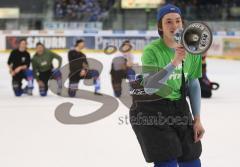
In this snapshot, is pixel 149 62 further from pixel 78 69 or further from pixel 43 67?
pixel 43 67

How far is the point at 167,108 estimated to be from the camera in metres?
Result: 3.14

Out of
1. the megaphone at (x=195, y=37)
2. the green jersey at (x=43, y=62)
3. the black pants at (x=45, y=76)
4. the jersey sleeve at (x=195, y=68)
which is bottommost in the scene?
the black pants at (x=45, y=76)

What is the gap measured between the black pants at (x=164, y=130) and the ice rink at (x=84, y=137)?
79.1 inches

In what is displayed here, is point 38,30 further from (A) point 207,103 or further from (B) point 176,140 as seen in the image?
(B) point 176,140

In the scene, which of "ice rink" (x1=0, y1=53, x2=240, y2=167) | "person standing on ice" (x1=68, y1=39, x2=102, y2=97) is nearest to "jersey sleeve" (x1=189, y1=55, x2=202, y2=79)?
"ice rink" (x1=0, y1=53, x2=240, y2=167)

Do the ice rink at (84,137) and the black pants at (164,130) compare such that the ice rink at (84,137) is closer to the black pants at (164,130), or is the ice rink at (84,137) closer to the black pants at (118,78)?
the black pants at (118,78)

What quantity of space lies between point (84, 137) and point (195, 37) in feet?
13.2

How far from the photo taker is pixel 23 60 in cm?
1180

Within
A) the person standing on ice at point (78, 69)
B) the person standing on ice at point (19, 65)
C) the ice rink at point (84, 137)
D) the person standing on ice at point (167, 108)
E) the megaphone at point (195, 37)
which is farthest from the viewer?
the person standing on ice at point (19, 65)

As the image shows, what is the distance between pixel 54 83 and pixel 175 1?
20.4m

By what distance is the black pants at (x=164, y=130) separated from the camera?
3.10 m

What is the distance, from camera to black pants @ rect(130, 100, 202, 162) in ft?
10.2

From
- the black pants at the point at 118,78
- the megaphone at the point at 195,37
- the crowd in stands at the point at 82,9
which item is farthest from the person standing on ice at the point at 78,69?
the crowd in stands at the point at 82,9

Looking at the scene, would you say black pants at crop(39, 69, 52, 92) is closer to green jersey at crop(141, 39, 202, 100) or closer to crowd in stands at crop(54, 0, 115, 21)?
green jersey at crop(141, 39, 202, 100)
